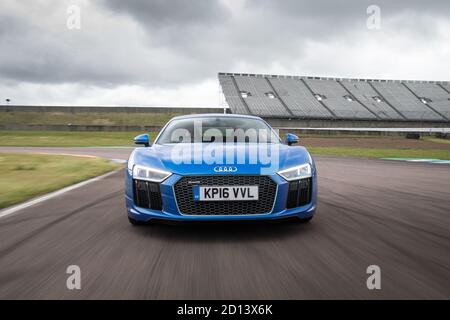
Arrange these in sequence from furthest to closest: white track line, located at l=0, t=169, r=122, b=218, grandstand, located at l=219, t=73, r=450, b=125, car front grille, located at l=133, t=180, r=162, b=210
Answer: grandstand, located at l=219, t=73, r=450, b=125 → white track line, located at l=0, t=169, r=122, b=218 → car front grille, located at l=133, t=180, r=162, b=210

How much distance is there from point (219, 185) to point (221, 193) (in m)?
0.07

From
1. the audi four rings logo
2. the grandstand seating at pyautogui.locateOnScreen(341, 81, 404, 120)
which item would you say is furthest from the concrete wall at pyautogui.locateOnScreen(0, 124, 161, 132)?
the audi four rings logo

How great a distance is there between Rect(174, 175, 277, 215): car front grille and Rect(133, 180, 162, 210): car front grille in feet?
0.60

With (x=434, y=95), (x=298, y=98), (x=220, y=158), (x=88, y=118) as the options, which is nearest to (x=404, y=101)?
(x=434, y=95)

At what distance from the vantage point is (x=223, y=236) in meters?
3.38

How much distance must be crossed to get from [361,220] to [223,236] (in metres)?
1.60

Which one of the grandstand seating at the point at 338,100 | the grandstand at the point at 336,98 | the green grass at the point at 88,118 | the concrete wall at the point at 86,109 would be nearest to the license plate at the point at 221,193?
the grandstand at the point at 336,98

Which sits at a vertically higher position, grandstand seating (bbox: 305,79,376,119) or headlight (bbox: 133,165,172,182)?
grandstand seating (bbox: 305,79,376,119)

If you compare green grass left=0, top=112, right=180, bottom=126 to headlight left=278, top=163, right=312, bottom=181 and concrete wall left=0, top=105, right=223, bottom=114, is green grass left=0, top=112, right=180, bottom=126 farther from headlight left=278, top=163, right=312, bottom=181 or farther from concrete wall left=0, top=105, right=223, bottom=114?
headlight left=278, top=163, right=312, bottom=181

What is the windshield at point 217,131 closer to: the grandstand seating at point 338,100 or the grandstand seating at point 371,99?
the grandstand seating at point 338,100

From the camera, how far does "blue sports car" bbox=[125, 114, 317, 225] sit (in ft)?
10.7

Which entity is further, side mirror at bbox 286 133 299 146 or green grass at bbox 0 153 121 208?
green grass at bbox 0 153 121 208
